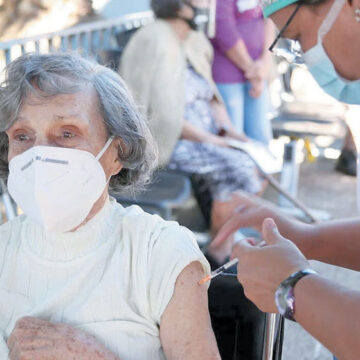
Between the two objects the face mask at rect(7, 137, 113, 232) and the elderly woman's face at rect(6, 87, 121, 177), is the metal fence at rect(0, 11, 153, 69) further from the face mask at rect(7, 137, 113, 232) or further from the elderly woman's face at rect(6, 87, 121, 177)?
the face mask at rect(7, 137, 113, 232)

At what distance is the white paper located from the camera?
171 inches

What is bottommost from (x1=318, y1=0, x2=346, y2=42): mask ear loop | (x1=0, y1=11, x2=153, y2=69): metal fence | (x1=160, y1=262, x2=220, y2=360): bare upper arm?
(x1=0, y1=11, x2=153, y2=69): metal fence

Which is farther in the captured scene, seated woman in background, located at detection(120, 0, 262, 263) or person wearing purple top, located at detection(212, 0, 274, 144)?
person wearing purple top, located at detection(212, 0, 274, 144)

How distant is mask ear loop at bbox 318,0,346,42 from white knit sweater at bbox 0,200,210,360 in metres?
0.69

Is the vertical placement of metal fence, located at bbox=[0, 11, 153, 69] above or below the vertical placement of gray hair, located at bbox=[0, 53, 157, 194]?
below

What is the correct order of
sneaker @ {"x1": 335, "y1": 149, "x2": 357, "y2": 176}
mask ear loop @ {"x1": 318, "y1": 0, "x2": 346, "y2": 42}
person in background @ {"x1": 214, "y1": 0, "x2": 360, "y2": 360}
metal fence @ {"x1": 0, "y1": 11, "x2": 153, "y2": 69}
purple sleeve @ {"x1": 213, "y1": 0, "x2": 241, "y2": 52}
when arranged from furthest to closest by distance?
1. sneaker @ {"x1": 335, "y1": 149, "x2": 357, "y2": 176}
2. purple sleeve @ {"x1": 213, "y1": 0, "x2": 241, "y2": 52}
3. metal fence @ {"x1": 0, "y1": 11, "x2": 153, "y2": 69}
4. mask ear loop @ {"x1": 318, "y1": 0, "x2": 346, "y2": 42}
5. person in background @ {"x1": 214, "y1": 0, "x2": 360, "y2": 360}

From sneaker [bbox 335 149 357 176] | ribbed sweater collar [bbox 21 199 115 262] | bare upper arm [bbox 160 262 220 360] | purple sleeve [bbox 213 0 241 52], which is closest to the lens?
bare upper arm [bbox 160 262 220 360]

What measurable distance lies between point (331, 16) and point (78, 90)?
0.76m

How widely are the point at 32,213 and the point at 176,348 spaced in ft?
1.79

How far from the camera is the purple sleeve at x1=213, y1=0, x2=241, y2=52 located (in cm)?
490

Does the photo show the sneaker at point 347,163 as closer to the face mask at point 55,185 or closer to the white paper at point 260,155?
the white paper at point 260,155

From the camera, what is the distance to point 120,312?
1.83m

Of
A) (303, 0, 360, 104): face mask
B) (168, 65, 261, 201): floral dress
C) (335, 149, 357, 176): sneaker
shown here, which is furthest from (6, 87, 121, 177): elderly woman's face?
(335, 149, 357, 176): sneaker

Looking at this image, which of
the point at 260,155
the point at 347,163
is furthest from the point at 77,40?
the point at 347,163
